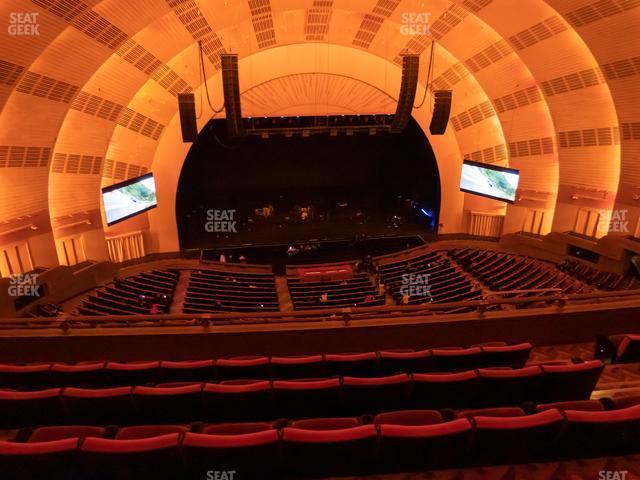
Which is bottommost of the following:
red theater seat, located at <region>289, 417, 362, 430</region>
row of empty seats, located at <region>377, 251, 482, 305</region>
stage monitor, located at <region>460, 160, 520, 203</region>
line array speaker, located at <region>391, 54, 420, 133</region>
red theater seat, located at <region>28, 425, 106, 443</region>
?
row of empty seats, located at <region>377, 251, 482, 305</region>

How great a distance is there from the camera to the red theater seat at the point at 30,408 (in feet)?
12.9

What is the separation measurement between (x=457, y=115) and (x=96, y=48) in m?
14.2

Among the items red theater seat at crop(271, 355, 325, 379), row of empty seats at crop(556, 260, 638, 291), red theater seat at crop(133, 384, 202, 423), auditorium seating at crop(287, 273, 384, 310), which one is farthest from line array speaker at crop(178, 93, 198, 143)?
row of empty seats at crop(556, 260, 638, 291)

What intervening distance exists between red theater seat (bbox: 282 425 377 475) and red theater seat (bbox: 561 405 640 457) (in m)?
1.60

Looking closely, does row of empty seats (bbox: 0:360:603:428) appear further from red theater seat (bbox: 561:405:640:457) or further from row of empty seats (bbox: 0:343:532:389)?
red theater seat (bbox: 561:405:640:457)

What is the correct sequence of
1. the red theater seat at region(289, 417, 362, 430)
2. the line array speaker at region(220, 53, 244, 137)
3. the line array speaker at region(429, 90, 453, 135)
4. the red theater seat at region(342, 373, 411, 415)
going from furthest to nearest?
the line array speaker at region(429, 90, 453, 135) → the line array speaker at region(220, 53, 244, 137) → the red theater seat at region(342, 373, 411, 415) → the red theater seat at region(289, 417, 362, 430)

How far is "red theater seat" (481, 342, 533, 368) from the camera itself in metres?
4.87

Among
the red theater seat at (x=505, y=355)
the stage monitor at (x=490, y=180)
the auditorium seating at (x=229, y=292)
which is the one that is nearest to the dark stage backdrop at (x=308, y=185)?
the stage monitor at (x=490, y=180)

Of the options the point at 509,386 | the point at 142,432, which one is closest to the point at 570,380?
the point at 509,386

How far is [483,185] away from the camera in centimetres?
1770

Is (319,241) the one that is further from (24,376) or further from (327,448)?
(327,448)

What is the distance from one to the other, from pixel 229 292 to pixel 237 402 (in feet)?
31.2

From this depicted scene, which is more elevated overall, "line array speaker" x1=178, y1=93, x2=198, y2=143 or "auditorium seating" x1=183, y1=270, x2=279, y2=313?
"line array speaker" x1=178, y1=93, x2=198, y2=143

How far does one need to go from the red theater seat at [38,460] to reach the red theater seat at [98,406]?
857 mm
